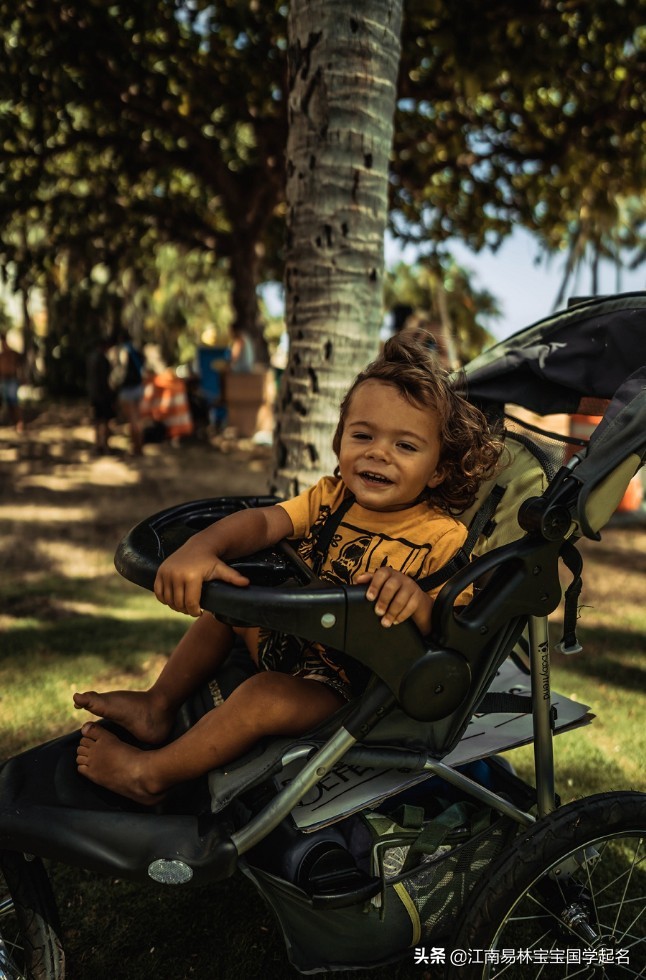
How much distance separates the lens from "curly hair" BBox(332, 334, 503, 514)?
6.27 ft

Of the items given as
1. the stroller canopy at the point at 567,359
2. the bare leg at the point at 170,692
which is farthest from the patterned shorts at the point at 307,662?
the stroller canopy at the point at 567,359

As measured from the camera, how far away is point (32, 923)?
1.61 metres

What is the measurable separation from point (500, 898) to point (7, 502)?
683 cm

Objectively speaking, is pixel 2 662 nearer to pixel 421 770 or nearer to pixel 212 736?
pixel 212 736

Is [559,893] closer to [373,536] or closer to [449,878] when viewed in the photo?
[449,878]

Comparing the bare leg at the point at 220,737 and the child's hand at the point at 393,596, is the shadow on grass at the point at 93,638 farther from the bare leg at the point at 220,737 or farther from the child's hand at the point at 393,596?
the child's hand at the point at 393,596

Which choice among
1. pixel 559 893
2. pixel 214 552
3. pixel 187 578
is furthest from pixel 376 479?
pixel 559 893

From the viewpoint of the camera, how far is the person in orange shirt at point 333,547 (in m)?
1.69

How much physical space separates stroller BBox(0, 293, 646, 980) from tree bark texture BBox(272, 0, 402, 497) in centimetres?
129

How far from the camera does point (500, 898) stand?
154 centimetres

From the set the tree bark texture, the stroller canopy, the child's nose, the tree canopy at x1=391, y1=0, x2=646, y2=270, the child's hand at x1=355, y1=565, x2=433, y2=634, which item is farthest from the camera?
the tree canopy at x1=391, y1=0, x2=646, y2=270

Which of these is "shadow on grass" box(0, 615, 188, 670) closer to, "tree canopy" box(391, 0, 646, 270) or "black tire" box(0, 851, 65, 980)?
"black tire" box(0, 851, 65, 980)

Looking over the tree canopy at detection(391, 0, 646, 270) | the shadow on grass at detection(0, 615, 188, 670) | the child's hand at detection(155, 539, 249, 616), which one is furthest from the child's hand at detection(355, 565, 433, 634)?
the tree canopy at detection(391, 0, 646, 270)

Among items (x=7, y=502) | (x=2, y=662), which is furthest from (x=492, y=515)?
(x=7, y=502)
